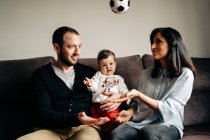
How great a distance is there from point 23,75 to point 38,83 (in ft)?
0.91

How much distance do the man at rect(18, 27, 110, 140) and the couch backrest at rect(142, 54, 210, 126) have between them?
2.19 feet

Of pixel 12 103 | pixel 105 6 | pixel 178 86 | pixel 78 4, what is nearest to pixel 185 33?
pixel 105 6

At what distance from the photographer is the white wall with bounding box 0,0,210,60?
290cm

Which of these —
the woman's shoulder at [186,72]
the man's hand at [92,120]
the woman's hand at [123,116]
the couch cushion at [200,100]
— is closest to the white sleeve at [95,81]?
the woman's hand at [123,116]

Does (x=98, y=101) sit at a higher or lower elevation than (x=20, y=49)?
lower

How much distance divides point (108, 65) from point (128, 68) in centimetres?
27

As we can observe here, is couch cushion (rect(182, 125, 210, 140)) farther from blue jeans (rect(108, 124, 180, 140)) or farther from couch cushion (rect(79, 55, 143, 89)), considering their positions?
couch cushion (rect(79, 55, 143, 89))

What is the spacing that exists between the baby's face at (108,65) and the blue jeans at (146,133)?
46 cm

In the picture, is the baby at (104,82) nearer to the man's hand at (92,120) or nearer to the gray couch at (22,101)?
the gray couch at (22,101)

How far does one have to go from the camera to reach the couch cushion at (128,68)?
2587 millimetres

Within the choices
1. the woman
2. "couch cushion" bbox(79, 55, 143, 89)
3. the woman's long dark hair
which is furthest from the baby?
the woman's long dark hair

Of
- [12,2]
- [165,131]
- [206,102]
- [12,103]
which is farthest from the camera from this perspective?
[12,2]

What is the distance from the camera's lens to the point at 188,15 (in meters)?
3.30

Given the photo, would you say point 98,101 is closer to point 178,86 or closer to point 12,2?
point 178,86
